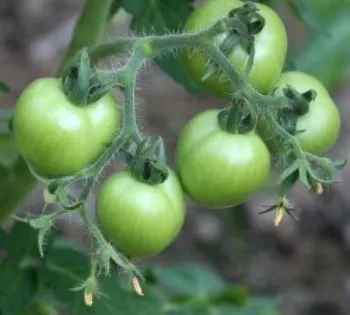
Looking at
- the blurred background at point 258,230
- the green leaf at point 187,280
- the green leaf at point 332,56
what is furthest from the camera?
the blurred background at point 258,230

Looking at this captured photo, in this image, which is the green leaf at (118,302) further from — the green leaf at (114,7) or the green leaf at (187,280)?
the green leaf at (187,280)

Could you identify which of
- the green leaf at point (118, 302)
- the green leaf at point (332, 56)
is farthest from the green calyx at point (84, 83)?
the green leaf at point (332, 56)

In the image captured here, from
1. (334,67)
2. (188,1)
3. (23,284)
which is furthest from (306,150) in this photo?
(334,67)

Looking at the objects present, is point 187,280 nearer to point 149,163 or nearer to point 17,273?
point 17,273

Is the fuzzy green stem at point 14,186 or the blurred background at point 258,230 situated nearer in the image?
the fuzzy green stem at point 14,186

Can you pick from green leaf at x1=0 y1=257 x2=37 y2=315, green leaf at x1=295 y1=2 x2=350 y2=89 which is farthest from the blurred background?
green leaf at x1=0 y1=257 x2=37 y2=315

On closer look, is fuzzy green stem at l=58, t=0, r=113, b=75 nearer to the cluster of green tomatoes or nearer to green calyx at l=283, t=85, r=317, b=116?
the cluster of green tomatoes
